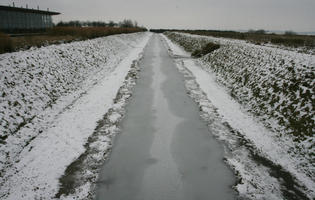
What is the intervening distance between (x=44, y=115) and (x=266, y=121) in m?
8.85

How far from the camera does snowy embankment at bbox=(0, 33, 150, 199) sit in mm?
4781

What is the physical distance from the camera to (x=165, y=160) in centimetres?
552

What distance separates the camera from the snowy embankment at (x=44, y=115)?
4781mm

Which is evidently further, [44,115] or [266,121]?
[44,115]

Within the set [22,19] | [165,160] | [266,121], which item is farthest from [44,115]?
[22,19]

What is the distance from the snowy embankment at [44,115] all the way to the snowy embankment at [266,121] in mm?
4299

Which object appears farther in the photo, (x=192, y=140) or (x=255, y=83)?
(x=255, y=83)

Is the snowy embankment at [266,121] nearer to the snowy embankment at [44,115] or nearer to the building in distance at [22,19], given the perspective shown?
the snowy embankment at [44,115]

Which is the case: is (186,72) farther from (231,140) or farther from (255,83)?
(231,140)

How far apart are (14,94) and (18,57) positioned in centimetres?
339

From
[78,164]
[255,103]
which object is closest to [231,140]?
[255,103]

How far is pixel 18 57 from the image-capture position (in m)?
10.4

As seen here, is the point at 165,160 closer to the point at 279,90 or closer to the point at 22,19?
the point at 279,90

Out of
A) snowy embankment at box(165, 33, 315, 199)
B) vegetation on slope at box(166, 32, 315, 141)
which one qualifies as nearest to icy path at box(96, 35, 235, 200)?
snowy embankment at box(165, 33, 315, 199)
